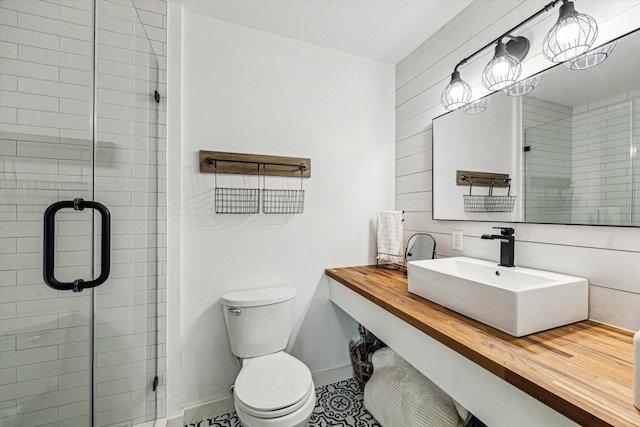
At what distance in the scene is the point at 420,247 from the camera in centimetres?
196

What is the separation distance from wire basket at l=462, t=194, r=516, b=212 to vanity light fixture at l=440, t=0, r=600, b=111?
0.52m

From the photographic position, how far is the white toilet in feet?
4.08

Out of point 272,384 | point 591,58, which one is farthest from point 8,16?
point 591,58

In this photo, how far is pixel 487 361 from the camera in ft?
2.74

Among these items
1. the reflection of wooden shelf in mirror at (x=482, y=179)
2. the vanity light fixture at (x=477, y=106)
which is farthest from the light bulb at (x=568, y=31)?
the reflection of wooden shelf in mirror at (x=482, y=179)

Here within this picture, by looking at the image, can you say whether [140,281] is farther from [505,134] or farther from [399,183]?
[505,134]

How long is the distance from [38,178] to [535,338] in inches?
66.2

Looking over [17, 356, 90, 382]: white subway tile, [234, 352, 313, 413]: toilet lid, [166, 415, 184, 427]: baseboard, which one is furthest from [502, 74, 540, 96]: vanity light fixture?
[166, 415, 184, 427]: baseboard

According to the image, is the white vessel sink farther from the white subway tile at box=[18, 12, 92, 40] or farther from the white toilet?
the white subway tile at box=[18, 12, 92, 40]

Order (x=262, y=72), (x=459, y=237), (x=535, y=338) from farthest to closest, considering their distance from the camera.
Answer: (x=262, y=72)
(x=459, y=237)
(x=535, y=338)

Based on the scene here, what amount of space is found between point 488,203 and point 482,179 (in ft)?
0.47

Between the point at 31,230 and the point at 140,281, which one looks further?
the point at 140,281

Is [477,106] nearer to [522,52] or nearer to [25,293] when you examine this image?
[522,52]

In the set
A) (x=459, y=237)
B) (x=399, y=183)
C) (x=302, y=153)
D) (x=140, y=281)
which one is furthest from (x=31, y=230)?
(x=399, y=183)
